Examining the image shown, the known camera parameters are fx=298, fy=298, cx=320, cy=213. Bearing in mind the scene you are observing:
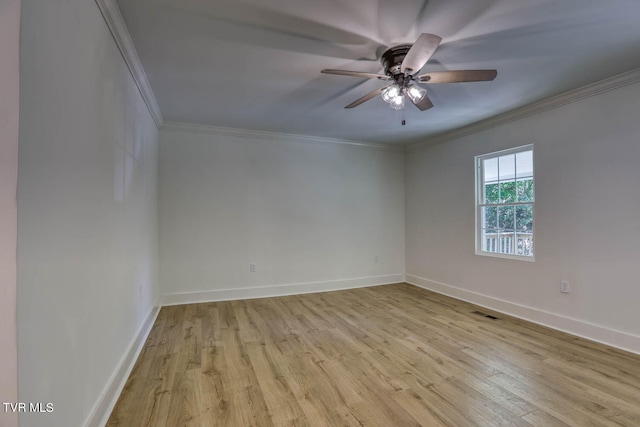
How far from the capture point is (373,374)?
227 cm

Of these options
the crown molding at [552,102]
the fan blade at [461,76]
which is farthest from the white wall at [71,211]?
the crown molding at [552,102]

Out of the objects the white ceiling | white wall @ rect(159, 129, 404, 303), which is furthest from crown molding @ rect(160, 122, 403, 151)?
the white ceiling

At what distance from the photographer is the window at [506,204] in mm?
3531

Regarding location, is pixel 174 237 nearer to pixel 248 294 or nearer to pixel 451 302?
pixel 248 294

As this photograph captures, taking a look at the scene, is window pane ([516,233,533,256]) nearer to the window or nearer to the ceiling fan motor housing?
the window

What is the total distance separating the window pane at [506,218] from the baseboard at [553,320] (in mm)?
912

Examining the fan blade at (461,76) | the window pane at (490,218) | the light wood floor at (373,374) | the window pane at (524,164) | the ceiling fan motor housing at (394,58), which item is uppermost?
the ceiling fan motor housing at (394,58)

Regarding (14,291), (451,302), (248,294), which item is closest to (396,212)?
(451,302)

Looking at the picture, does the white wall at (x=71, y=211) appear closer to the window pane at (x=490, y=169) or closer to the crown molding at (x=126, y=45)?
the crown molding at (x=126, y=45)

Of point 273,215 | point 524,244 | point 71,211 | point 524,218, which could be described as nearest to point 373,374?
point 71,211

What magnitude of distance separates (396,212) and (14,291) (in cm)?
507

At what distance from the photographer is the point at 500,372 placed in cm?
230

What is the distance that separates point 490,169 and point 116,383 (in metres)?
4.52

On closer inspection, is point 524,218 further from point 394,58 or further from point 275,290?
point 275,290
